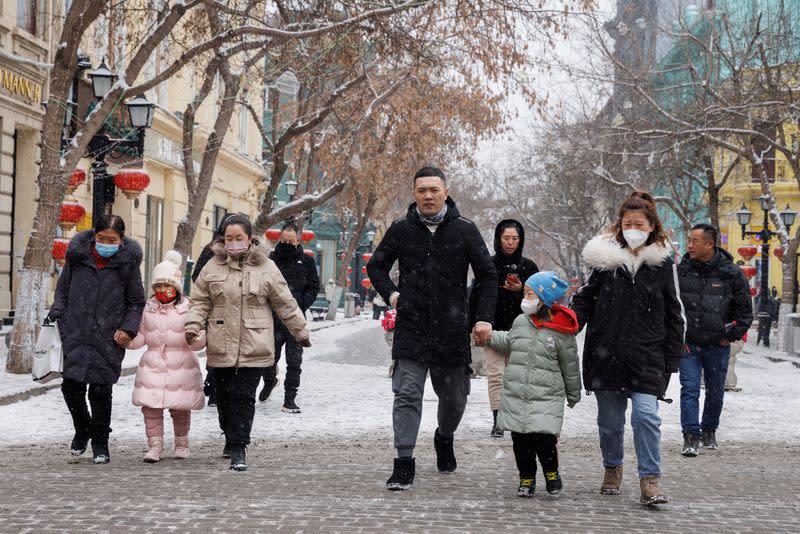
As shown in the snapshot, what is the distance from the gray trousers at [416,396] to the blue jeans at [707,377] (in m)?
2.63

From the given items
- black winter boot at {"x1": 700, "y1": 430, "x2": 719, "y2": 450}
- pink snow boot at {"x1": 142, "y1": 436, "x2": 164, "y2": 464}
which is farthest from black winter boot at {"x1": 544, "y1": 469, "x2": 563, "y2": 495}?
black winter boot at {"x1": 700, "y1": 430, "x2": 719, "y2": 450}

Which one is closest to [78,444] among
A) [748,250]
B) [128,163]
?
[128,163]

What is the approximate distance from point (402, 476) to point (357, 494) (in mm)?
290

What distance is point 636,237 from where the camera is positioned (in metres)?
6.35

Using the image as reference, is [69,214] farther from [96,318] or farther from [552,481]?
[552,481]

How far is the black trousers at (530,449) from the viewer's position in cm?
625

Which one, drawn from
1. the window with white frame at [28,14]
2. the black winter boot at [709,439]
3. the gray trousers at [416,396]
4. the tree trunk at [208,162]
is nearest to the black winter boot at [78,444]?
the gray trousers at [416,396]

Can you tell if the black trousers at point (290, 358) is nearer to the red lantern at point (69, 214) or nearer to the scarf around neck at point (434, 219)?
the scarf around neck at point (434, 219)

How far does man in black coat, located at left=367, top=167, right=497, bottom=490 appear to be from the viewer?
657 cm

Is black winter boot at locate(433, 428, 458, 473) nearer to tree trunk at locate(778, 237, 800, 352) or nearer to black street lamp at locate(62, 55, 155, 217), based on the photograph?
black street lamp at locate(62, 55, 155, 217)

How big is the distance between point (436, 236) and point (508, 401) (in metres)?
1.10

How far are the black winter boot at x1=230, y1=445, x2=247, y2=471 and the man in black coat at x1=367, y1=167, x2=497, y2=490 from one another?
115 centimetres

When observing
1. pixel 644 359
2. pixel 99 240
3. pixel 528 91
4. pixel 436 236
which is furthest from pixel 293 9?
pixel 644 359

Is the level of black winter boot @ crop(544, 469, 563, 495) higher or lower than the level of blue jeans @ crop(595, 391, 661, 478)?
lower
